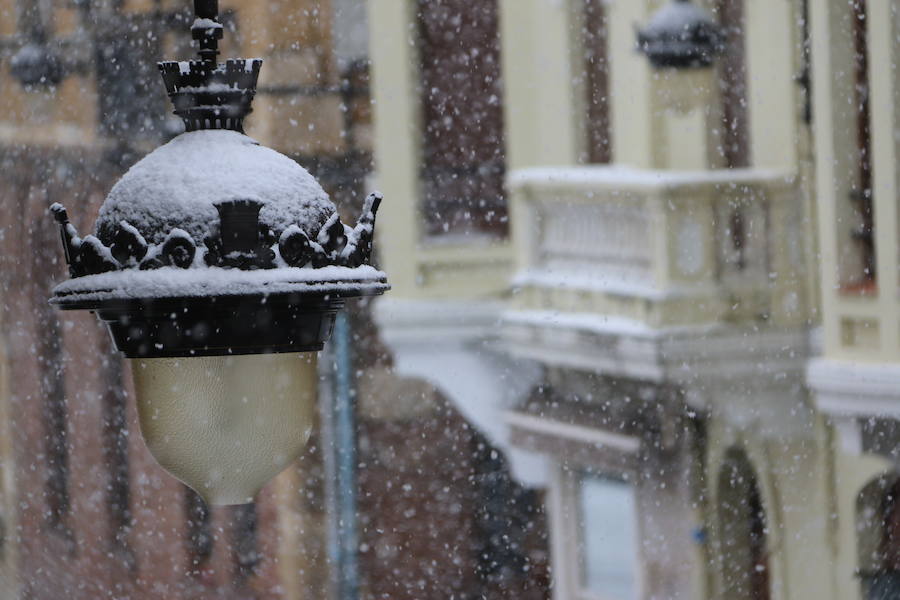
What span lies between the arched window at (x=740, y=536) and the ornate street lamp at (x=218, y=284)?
6.16 meters

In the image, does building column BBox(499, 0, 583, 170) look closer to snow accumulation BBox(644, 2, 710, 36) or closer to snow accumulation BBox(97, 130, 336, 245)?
snow accumulation BBox(644, 2, 710, 36)

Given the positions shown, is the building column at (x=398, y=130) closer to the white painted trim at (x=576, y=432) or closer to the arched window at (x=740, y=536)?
the white painted trim at (x=576, y=432)

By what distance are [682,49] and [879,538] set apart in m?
2.55

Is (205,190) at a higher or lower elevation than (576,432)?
higher

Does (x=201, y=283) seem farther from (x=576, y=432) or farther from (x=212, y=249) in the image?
(x=576, y=432)

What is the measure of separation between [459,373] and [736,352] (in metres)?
2.43

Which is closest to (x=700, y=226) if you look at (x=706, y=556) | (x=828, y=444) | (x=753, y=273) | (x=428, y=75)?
(x=753, y=273)

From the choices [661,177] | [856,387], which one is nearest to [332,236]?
[856,387]

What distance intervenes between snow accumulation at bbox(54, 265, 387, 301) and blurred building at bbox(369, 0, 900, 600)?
13.9 feet

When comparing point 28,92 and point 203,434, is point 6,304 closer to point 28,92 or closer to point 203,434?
point 28,92

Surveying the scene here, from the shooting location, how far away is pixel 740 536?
8.85 meters

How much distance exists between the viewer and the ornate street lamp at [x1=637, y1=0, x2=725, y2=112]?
6664mm

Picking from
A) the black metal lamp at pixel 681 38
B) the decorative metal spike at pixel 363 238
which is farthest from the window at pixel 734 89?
the decorative metal spike at pixel 363 238

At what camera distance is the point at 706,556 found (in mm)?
8766
